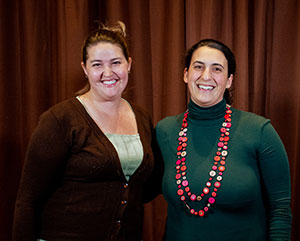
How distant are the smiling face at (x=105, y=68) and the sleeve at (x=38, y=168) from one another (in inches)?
9.4

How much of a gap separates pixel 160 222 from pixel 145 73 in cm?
98

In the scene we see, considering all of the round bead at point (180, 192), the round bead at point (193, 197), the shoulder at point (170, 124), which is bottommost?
the round bead at point (193, 197)

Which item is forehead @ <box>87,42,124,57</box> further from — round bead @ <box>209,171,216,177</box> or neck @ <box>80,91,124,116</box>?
round bead @ <box>209,171,216,177</box>

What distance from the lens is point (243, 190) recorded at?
124 cm

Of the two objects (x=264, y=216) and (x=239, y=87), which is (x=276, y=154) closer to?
(x=264, y=216)

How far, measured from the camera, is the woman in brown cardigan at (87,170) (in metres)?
1.27

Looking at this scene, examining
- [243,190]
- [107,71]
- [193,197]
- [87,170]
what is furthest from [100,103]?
Result: [243,190]

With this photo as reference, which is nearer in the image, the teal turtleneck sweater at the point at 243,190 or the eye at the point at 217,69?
the teal turtleneck sweater at the point at 243,190

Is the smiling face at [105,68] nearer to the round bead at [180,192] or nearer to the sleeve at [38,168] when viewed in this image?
the sleeve at [38,168]

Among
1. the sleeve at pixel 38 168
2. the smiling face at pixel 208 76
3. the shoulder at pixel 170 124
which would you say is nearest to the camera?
the sleeve at pixel 38 168

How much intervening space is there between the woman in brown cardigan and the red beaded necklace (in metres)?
0.15

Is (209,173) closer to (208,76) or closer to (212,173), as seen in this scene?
(212,173)

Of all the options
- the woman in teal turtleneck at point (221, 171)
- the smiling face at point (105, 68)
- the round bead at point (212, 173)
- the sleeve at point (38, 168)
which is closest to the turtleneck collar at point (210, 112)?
the woman in teal turtleneck at point (221, 171)

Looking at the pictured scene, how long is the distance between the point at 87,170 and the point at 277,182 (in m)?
0.75
